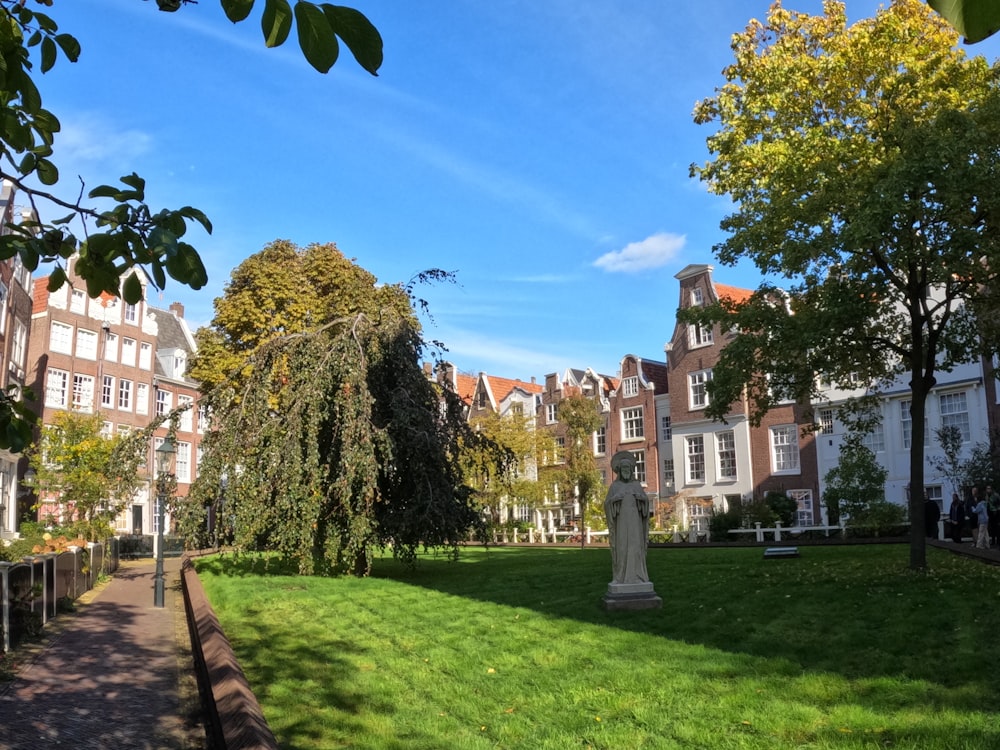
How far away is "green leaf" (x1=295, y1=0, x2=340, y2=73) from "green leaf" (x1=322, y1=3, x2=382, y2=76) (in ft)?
0.08

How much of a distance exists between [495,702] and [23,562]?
25.5 feet

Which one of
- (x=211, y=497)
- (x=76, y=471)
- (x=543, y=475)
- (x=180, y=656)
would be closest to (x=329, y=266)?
(x=76, y=471)

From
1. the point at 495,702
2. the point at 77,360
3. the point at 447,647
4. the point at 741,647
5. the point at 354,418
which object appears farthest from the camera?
the point at 77,360

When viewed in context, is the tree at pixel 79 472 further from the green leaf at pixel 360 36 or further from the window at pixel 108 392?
the green leaf at pixel 360 36

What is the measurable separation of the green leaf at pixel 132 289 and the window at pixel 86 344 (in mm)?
47931

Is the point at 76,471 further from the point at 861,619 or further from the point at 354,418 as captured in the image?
the point at 861,619

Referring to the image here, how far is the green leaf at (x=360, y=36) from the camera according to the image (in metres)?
2.09

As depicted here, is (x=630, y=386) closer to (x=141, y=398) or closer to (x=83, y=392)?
(x=141, y=398)

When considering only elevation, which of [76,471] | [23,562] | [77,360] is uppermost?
[77,360]

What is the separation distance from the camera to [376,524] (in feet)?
61.3

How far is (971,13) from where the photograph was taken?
1.38 m

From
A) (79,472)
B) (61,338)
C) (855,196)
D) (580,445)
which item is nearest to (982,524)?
(855,196)

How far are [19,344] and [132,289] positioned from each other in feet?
132

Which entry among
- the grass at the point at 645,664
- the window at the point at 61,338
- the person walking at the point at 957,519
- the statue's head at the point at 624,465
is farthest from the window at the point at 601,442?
the statue's head at the point at 624,465
